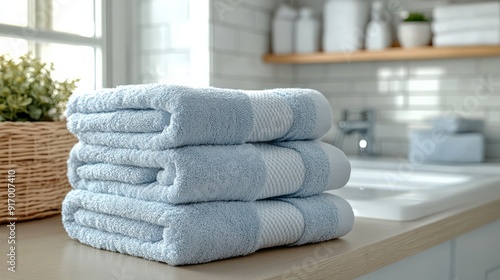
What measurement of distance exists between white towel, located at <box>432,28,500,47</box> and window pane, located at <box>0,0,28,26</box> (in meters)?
1.40

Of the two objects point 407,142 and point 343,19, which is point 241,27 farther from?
point 407,142

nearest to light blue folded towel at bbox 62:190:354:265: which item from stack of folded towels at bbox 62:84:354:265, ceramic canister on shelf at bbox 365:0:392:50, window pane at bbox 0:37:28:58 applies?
stack of folded towels at bbox 62:84:354:265

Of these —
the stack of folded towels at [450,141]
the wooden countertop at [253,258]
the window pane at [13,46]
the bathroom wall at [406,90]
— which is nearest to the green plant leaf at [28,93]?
the wooden countertop at [253,258]

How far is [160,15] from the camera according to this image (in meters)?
2.37

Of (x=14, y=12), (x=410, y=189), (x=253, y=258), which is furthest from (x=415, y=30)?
(x=253, y=258)

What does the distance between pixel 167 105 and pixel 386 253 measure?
394 millimetres

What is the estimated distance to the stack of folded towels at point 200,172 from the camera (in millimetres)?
779

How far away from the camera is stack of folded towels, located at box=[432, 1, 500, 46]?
2.22 m

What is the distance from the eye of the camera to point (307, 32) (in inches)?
105

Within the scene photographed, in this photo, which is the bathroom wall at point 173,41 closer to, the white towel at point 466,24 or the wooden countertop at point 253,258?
the white towel at point 466,24

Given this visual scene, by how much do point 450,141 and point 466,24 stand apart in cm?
41

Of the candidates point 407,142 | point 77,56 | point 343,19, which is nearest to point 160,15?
point 77,56

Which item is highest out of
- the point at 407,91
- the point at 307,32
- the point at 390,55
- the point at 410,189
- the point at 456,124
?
the point at 307,32

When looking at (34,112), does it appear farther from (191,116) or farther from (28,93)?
(191,116)
